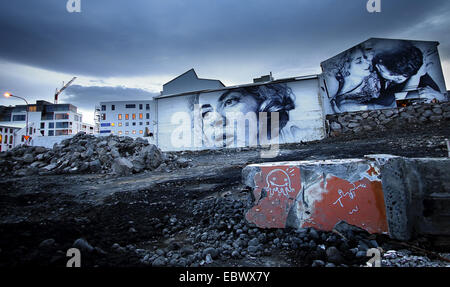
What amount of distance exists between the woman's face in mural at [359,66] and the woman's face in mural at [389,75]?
2.42 ft

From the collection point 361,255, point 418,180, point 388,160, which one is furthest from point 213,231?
point 418,180

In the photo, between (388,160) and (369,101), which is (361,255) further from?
(369,101)

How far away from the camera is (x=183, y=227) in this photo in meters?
3.12

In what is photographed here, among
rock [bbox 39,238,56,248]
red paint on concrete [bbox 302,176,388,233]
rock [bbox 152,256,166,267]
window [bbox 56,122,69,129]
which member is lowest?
rock [bbox 152,256,166,267]

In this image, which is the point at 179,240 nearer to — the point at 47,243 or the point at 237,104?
the point at 47,243

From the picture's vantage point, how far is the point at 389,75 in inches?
622

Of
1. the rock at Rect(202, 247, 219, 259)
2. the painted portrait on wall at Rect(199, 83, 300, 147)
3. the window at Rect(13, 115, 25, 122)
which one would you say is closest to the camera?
the rock at Rect(202, 247, 219, 259)

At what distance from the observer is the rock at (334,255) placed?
1.98 metres

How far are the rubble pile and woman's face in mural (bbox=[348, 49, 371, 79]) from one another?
15.8m

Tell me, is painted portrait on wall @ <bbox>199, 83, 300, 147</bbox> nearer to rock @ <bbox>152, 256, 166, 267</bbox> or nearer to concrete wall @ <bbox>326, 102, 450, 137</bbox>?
concrete wall @ <bbox>326, 102, 450, 137</bbox>

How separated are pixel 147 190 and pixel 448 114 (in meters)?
16.9

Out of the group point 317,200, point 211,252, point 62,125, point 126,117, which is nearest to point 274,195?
point 317,200

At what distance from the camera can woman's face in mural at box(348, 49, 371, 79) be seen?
16375 mm

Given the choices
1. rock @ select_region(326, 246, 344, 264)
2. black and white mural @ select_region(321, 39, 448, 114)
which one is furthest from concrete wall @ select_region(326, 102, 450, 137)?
rock @ select_region(326, 246, 344, 264)
